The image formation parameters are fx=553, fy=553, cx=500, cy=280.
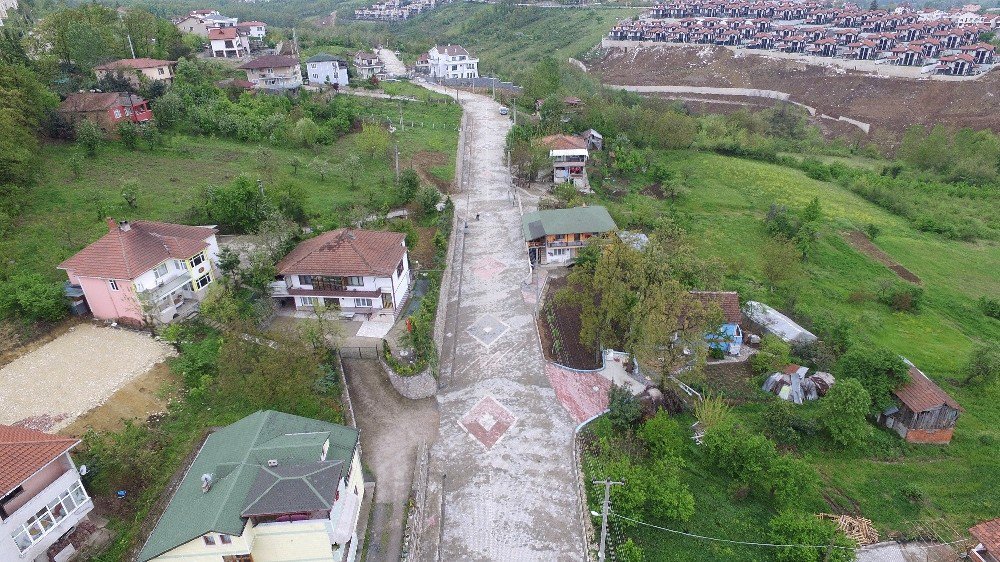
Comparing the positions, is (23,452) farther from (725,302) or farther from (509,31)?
(509,31)

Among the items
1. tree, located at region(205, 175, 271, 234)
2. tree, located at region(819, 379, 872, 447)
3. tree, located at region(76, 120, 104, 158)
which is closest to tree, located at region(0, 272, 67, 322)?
tree, located at region(205, 175, 271, 234)

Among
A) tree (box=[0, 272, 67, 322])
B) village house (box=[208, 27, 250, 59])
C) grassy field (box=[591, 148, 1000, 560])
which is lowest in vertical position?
grassy field (box=[591, 148, 1000, 560])

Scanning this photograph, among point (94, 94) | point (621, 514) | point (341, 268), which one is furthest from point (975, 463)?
point (94, 94)

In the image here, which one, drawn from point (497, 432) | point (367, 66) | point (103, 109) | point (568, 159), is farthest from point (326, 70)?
point (497, 432)

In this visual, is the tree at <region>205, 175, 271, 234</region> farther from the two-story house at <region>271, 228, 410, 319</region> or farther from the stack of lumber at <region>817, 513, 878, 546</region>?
the stack of lumber at <region>817, 513, 878, 546</region>

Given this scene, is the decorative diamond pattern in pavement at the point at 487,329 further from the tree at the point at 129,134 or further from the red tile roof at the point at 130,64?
the red tile roof at the point at 130,64

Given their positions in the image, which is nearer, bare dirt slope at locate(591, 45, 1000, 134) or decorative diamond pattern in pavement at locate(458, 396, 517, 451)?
decorative diamond pattern in pavement at locate(458, 396, 517, 451)
